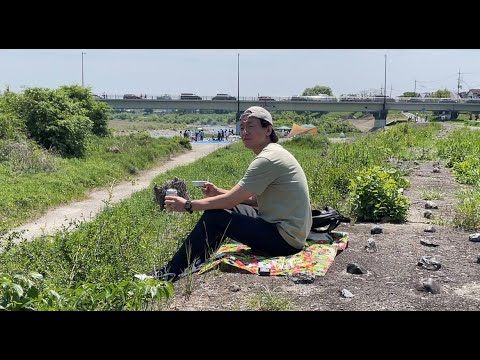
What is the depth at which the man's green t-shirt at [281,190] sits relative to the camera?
455 centimetres

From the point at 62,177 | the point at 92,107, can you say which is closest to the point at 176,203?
the point at 62,177

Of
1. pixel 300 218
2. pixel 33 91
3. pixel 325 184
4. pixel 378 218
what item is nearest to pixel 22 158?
pixel 33 91

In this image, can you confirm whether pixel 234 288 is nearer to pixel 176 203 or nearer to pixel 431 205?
pixel 176 203

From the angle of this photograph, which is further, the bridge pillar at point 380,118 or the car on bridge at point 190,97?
the bridge pillar at point 380,118

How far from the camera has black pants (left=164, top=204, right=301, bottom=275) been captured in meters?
4.59

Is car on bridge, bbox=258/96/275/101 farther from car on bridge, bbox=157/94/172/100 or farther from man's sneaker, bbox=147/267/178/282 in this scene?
man's sneaker, bbox=147/267/178/282

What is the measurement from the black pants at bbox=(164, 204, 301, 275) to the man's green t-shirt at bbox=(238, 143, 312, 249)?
0.32 ft

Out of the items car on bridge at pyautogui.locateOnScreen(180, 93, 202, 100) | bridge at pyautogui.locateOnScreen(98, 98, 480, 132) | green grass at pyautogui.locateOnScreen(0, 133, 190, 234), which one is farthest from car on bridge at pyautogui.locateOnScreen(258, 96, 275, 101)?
green grass at pyautogui.locateOnScreen(0, 133, 190, 234)

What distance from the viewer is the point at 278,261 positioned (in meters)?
4.64

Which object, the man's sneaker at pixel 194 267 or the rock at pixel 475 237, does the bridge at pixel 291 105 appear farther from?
the man's sneaker at pixel 194 267

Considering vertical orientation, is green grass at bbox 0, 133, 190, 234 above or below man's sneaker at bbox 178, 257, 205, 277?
below

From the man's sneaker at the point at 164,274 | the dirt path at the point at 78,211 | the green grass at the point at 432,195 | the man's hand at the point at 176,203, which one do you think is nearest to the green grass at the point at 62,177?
the dirt path at the point at 78,211

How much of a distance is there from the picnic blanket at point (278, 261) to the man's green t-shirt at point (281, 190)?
16 cm
